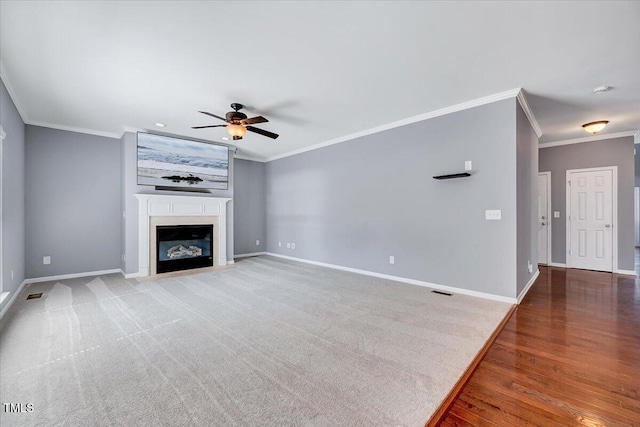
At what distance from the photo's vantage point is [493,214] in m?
3.38

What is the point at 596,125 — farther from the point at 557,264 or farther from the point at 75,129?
the point at 75,129

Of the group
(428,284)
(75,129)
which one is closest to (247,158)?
(75,129)

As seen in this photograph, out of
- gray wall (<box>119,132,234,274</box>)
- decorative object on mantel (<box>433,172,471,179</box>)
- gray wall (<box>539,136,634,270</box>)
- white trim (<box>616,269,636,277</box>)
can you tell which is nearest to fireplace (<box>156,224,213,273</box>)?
gray wall (<box>119,132,234,274</box>)

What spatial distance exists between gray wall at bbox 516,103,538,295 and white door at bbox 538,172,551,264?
1.63 meters

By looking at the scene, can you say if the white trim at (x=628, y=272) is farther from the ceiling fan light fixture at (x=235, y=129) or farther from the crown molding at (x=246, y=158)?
the crown molding at (x=246, y=158)

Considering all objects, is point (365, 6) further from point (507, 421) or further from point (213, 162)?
point (213, 162)

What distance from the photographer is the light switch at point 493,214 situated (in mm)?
3336

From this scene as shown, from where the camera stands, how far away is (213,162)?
215 inches

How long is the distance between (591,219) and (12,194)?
30.7 ft

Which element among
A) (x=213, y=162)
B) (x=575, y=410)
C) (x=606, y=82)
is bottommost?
(x=575, y=410)

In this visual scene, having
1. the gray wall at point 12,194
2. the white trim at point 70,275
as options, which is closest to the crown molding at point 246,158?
the white trim at point 70,275

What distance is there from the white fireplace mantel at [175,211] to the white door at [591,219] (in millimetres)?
7124

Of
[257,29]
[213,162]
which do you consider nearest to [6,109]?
[213,162]

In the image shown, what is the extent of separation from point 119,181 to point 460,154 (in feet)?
19.6
